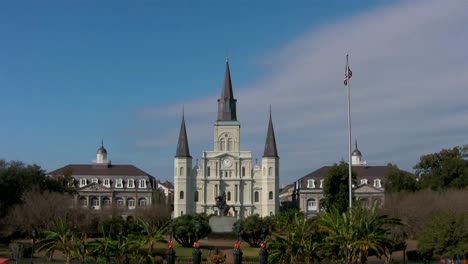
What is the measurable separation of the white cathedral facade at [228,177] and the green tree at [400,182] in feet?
81.5

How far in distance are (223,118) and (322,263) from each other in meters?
83.3

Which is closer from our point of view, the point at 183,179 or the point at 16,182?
the point at 16,182

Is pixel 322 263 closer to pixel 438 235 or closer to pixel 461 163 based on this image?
pixel 438 235

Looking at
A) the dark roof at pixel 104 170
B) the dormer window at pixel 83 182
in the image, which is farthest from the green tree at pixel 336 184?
the dormer window at pixel 83 182

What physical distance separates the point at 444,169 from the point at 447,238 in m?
42.3

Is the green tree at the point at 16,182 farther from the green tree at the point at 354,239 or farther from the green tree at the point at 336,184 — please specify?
the green tree at the point at 354,239

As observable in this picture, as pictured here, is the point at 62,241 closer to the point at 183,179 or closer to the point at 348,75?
the point at 348,75

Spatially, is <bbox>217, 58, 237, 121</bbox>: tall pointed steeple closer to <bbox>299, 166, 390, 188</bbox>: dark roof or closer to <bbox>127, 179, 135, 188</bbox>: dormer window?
<bbox>299, 166, 390, 188</bbox>: dark roof

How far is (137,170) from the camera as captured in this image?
377 ft

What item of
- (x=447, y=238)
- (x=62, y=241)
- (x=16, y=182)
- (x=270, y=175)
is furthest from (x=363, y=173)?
(x=62, y=241)

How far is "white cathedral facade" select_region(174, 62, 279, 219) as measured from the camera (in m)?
105

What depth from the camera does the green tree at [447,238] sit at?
32500mm

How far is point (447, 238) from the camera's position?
108ft

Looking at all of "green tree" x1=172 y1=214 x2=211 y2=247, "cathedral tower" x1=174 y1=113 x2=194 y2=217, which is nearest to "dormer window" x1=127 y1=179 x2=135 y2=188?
"cathedral tower" x1=174 y1=113 x2=194 y2=217
